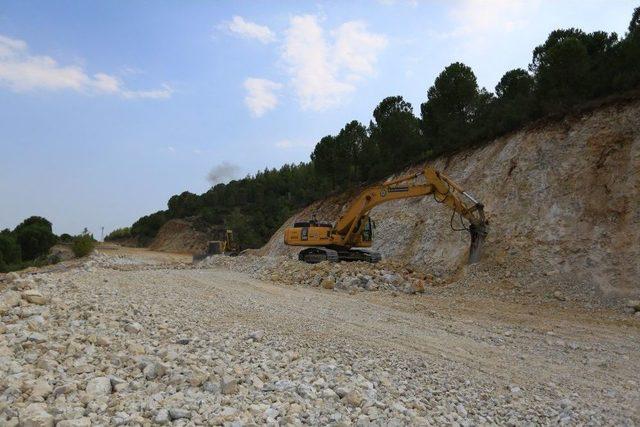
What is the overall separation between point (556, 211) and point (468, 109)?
12.0 m

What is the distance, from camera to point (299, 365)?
6.14m

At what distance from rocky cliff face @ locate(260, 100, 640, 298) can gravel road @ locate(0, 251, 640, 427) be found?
3.19 m

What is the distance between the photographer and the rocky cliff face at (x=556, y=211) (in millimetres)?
13586

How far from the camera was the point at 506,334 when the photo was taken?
29.2 feet

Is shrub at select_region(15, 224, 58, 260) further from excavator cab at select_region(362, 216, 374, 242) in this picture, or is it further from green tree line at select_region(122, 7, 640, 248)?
excavator cab at select_region(362, 216, 374, 242)

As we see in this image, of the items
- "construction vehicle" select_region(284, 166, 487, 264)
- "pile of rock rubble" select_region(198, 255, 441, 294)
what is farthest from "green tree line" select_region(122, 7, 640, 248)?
"pile of rock rubble" select_region(198, 255, 441, 294)

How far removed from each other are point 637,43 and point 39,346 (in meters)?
21.2

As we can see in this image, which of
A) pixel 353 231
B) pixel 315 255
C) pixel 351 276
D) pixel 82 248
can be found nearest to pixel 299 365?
pixel 351 276

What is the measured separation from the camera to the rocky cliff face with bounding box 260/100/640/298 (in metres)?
13.6

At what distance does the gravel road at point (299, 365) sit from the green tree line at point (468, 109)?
40.3 ft

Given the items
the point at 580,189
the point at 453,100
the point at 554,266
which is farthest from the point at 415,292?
the point at 453,100

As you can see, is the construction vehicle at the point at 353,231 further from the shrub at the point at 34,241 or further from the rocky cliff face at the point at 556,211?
the shrub at the point at 34,241

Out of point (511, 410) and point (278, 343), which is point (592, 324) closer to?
point (511, 410)

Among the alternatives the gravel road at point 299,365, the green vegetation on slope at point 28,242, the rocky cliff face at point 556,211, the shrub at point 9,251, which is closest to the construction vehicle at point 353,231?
the rocky cliff face at point 556,211
